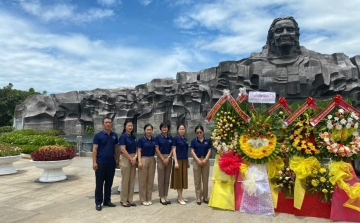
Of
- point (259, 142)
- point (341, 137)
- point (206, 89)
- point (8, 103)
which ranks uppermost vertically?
point (206, 89)

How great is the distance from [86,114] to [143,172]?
3192 cm

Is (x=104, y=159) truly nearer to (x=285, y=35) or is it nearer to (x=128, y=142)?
(x=128, y=142)

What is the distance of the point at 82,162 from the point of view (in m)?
9.51

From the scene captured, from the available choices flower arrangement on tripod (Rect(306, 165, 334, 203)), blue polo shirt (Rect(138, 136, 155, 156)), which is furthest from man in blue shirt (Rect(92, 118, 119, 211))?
flower arrangement on tripod (Rect(306, 165, 334, 203))

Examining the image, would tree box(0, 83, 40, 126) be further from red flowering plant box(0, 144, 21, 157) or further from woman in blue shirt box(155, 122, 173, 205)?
woman in blue shirt box(155, 122, 173, 205)

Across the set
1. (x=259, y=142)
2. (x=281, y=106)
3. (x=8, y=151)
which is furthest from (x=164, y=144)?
(x=8, y=151)

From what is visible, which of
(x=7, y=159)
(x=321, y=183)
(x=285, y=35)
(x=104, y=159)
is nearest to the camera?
(x=321, y=183)

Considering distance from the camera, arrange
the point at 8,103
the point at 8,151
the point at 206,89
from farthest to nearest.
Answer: the point at 8,103
the point at 206,89
the point at 8,151

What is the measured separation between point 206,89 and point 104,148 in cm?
2041

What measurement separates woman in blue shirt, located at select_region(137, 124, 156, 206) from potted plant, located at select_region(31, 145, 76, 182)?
9.54ft

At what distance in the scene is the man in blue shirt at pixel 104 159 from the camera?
432 centimetres

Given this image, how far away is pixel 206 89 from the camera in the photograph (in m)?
24.3

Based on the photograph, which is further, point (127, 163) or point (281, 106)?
A: point (127, 163)

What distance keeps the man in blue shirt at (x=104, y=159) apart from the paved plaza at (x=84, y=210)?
0.76ft
